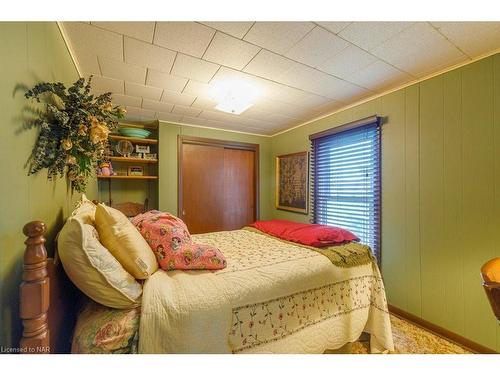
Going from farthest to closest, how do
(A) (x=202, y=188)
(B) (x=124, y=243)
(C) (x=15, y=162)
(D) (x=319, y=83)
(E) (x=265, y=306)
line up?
(A) (x=202, y=188)
(D) (x=319, y=83)
(E) (x=265, y=306)
(B) (x=124, y=243)
(C) (x=15, y=162)

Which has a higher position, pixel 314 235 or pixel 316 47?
pixel 316 47

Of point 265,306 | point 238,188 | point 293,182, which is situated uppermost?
point 293,182

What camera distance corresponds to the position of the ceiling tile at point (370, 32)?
133 cm

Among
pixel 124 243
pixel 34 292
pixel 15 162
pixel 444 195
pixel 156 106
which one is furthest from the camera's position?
pixel 156 106

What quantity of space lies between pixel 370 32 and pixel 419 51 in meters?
0.51

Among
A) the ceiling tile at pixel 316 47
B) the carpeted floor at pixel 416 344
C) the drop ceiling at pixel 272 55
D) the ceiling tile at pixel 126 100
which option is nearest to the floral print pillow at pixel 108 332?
the carpeted floor at pixel 416 344

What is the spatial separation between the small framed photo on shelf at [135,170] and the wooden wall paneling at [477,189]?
144 inches

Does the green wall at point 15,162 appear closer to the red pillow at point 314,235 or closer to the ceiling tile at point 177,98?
the ceiling tile at point 177,98

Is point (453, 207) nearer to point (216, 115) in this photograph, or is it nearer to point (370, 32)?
point (370, 32)

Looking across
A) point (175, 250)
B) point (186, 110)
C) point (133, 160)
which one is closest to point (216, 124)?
point (186, 110)

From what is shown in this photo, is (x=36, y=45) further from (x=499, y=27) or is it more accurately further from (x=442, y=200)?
(x=442, y=200)

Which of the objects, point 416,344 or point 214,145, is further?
point 214,145

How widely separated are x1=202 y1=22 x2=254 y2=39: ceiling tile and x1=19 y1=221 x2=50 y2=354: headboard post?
1.40 m

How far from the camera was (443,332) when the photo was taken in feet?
6.02
